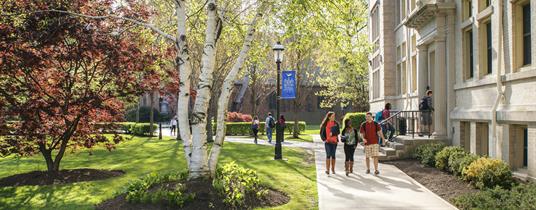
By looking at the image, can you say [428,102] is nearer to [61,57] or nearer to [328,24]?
[328,24]

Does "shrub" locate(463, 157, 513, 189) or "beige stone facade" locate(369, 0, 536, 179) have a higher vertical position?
"beige stone facade" locate(369, 0, 536, 179)

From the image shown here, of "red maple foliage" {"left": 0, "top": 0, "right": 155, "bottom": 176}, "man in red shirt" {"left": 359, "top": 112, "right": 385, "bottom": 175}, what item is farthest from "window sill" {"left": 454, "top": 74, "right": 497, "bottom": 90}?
"red maple foliage" {"left": 0, "top": 0, "right": 155, "bottom": 176}

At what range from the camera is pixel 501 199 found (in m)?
8.11

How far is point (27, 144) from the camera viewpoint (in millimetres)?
12305

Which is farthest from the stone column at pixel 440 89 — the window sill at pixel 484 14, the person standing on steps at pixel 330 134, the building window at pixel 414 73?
the person standing on steps at pixel 330 134

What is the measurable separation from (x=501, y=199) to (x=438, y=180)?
3.20 meters

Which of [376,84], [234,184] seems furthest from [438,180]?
[376,84]

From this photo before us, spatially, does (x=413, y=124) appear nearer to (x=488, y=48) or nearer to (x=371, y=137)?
(x=371, y=137)

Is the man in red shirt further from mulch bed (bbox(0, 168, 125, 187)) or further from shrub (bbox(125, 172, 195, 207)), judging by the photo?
mulch bed (bbox(0, 168, 125, 187))

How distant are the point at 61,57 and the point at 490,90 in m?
10.4

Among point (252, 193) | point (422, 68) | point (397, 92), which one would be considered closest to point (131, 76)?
point (252, 193)

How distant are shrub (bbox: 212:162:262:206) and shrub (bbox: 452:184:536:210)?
3772 mm

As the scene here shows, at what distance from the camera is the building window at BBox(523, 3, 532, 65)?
33.6ft

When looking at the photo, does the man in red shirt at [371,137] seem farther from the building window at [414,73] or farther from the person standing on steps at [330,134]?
the building window at [414,73]
